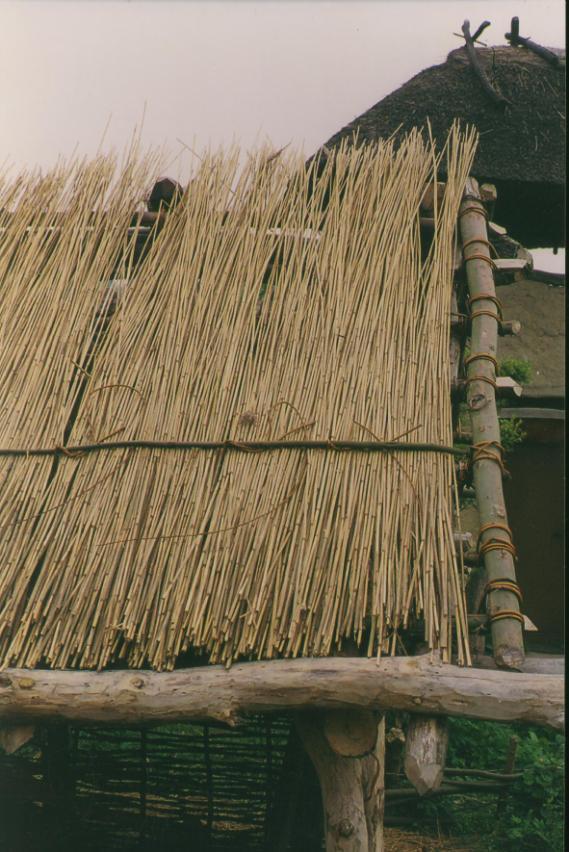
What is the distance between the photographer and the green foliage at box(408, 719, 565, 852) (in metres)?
3.61

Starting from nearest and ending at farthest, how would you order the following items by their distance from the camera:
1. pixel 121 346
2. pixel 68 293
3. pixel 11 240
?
pixel 121 346, pixel 68 293, pixel 11 240

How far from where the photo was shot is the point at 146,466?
2.34 meters

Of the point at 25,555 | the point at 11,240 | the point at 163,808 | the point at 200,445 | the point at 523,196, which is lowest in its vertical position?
the point at 163,808

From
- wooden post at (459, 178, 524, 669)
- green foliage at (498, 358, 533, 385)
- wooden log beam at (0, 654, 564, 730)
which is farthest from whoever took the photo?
green foliage at (498, 358, 533, 385)

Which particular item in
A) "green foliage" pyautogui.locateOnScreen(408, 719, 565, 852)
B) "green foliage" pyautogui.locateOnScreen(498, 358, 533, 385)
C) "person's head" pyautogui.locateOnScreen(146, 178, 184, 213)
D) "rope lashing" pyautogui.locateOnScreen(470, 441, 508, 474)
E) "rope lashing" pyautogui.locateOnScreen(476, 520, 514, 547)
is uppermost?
"green foliage" pyautogui.locateOnScreen(498, 358, 533, 385)

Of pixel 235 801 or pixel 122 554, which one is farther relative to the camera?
pixel 235 801

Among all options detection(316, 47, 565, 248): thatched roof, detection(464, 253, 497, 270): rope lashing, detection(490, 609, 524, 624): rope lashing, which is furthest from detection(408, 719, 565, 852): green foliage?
detection(316, 47, 565, 248): thatched roof

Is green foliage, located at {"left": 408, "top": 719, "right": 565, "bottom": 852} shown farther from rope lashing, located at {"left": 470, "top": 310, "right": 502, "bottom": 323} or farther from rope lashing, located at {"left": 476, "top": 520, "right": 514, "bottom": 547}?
rope lashing, located at {"left": 470, "top": 310, "right": 502, "bottom": 323}

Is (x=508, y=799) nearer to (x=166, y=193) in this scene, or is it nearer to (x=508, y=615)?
(x=508, y=615)

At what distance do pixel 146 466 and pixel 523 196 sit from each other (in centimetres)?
455

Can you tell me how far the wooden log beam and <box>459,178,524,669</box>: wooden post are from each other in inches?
5.2

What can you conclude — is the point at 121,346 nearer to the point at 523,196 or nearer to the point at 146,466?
the point at 146,466

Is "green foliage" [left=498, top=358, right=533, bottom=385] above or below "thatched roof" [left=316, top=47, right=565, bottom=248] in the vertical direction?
below

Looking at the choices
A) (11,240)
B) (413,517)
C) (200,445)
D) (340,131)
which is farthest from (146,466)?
(340,131)
